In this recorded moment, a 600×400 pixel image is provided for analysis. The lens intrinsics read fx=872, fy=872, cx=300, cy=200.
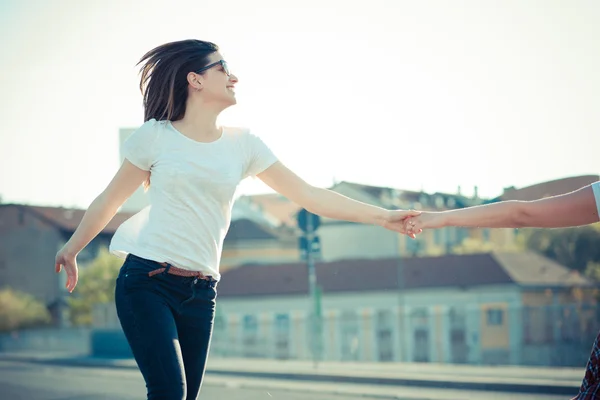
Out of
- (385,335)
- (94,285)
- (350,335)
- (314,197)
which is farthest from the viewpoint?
(385,335)

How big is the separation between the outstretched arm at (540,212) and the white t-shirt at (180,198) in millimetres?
888

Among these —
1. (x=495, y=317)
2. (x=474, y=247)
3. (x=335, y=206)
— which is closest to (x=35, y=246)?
(x=335, y=206)

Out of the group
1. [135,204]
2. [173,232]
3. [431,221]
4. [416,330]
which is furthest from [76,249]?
[416,330]

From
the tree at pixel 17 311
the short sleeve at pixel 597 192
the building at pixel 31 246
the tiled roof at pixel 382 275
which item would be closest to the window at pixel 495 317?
the tiled roof at pixel 382 275

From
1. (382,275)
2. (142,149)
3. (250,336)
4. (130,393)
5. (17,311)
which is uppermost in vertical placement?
(382,275)

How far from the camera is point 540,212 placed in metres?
2.76

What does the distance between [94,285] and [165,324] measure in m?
46.7

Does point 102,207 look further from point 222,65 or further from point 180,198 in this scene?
point 222,65

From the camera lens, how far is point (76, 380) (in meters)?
13.8

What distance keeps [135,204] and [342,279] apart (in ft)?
172

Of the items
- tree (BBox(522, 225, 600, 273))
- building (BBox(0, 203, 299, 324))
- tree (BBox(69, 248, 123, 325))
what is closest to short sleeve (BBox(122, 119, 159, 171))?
building (BBox(0, 203, 299, 324))

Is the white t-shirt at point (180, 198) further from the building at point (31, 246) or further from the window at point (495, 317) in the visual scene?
the window at point (495, 317)

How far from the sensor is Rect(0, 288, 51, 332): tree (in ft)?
91.0

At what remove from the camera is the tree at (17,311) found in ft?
91.0
